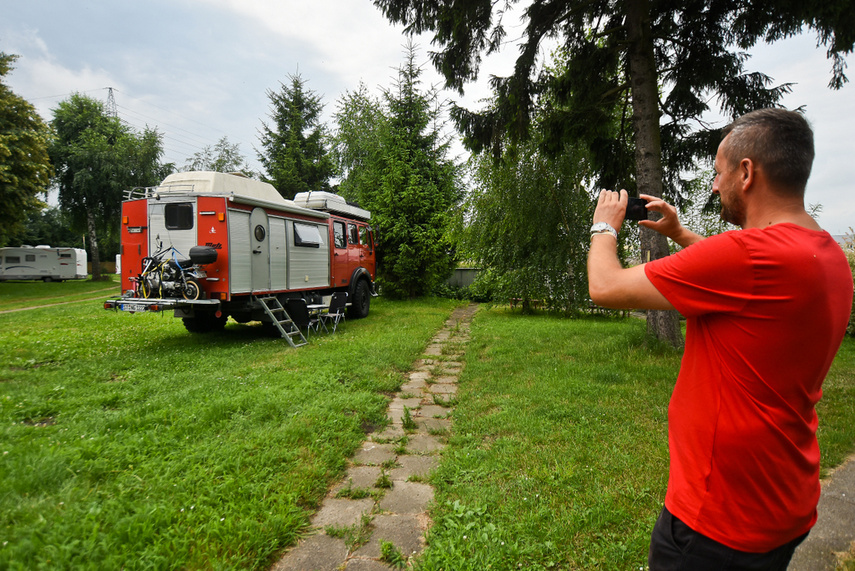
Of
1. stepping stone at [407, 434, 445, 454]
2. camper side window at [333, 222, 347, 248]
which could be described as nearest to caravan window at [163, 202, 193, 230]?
camper side window at [333, 222, 347, 248]

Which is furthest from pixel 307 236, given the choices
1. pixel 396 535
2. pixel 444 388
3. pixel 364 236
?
pixel 396 535

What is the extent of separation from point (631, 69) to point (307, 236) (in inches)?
265

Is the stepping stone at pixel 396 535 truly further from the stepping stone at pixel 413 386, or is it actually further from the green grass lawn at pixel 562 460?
the stepping stone at pixel 413 386

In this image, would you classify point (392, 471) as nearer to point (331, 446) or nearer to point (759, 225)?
point (331, 446)

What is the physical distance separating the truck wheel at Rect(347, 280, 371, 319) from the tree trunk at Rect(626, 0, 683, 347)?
24.8 ft

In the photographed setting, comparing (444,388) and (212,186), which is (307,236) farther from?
(444,388)

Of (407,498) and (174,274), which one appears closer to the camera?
(407,498)

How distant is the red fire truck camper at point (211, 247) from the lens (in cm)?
729

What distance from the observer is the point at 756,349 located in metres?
1.12

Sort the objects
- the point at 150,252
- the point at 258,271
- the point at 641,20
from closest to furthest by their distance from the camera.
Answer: the point at 641,20 → the point at 150,252 → the point at 258,271

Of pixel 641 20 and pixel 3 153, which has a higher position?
pixel 3 153

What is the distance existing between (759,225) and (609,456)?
8.61 feet

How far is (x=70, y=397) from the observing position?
4.70 metres

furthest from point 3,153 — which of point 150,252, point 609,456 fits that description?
point 609,456
